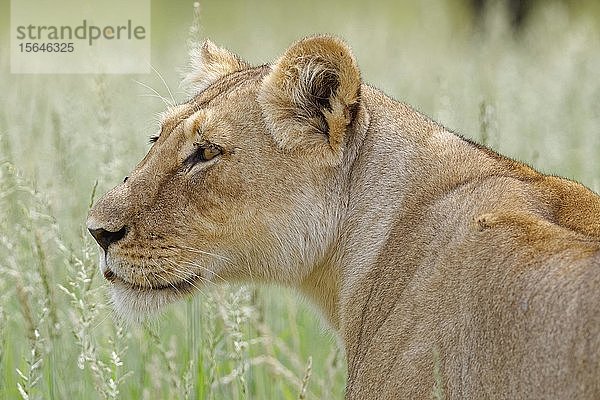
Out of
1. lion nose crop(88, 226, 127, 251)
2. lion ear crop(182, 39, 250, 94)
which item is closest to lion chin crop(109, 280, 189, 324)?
lion nose crop(88, 226, 127, 251)

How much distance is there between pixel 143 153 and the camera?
706 centimetres

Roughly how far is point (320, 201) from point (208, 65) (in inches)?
37.0

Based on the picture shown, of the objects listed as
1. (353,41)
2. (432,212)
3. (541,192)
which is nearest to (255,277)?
(432,212)

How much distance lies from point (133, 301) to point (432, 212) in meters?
1.07

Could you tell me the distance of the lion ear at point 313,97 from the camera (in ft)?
12.6

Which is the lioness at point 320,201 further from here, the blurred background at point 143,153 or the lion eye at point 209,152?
the blurred background at point 143,153

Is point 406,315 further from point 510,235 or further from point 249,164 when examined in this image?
point 249,164
